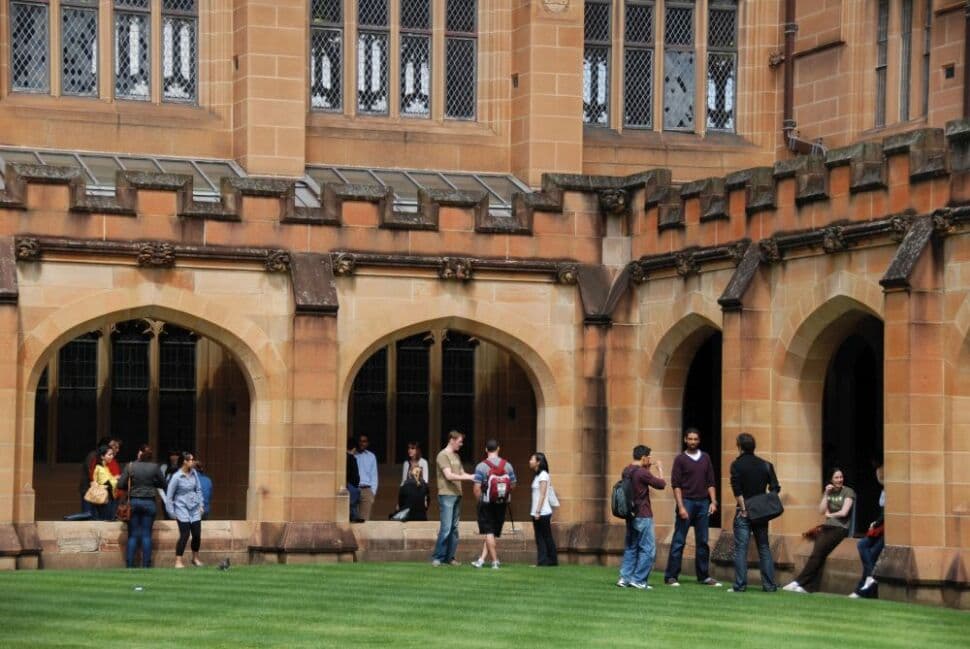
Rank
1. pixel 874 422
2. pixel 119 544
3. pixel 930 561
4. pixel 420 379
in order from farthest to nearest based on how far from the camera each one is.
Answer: pixel 420 379 → pixel 874 422 → pixel 119 544 → pixel 930 561

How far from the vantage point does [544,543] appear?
2959cm

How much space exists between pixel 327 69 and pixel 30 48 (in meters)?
4.17

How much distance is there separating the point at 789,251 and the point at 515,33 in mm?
8449

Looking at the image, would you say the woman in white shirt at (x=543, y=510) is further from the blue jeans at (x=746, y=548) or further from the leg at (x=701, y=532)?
the blue jeans at (x=746, y=548)

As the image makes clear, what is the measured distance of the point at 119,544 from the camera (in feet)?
96.1

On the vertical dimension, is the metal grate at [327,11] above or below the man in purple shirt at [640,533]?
above

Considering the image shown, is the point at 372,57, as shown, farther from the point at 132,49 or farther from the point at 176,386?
the point at 176,386

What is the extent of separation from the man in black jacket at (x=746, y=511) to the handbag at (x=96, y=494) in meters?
7.99

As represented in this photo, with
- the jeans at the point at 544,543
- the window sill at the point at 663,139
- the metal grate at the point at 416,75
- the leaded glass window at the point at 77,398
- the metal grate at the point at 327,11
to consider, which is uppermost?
the metal grate at the point at 327,11

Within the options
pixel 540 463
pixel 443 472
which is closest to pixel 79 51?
pixel 443 472

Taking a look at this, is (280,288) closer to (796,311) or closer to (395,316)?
(395,316)

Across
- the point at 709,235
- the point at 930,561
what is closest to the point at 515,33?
the point at 709,235

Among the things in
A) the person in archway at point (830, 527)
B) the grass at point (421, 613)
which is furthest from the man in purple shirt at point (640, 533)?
the person in archway at point (830, 527)

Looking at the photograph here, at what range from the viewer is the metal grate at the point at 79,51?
111 feet
